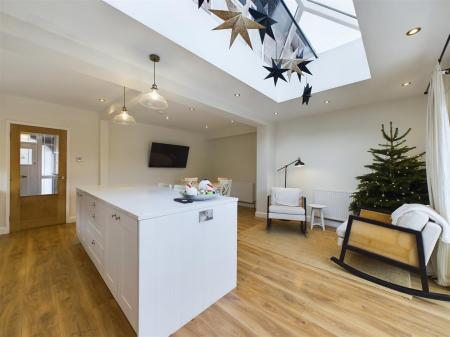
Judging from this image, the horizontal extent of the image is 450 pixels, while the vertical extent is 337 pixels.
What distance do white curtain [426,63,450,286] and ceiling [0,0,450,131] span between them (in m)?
0.45

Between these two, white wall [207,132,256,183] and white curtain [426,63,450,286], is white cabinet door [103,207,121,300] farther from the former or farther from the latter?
white wall [207,132,256,183]

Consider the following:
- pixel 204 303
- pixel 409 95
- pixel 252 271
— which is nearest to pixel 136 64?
pixel 204 303

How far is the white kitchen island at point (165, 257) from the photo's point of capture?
48.3 inches

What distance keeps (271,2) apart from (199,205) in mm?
2614

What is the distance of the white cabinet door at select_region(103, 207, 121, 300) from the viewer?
1.47 meters

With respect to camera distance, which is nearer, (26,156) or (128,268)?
(128,268)

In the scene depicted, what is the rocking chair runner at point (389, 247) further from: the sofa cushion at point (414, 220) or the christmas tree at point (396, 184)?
the christmas tree at point (396, 184)

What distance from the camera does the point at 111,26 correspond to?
1.56m

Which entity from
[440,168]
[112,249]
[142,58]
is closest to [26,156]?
[142,58]

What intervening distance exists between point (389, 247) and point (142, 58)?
134 inches

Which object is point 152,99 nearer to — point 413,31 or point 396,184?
point 413,31

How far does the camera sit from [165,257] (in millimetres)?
1318

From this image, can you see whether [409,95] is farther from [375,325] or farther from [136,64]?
[136,64]

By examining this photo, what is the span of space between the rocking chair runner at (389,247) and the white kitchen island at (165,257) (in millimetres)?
1529
